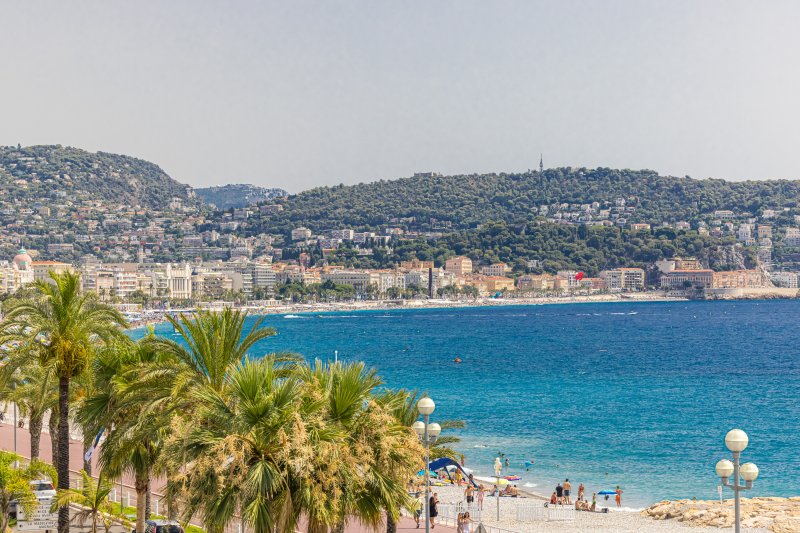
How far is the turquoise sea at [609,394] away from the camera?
29.7 metres

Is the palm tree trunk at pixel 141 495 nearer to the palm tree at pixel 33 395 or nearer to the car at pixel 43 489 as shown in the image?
the car at pixel 43 489

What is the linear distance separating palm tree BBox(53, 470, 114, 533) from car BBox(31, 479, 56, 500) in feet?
1.07

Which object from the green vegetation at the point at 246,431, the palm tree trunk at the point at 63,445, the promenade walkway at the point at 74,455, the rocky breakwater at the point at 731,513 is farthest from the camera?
the rocky breakwater at the point at 731,513

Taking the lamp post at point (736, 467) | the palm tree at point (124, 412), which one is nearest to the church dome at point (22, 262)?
the palm tree at point (124, 412)

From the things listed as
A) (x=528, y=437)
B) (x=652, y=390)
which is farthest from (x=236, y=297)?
(x=528, y=437)

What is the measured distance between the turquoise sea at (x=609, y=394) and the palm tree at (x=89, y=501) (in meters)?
13.4

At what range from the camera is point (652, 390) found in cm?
5056

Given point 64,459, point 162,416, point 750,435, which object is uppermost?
point 162,416

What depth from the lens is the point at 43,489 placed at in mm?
16234

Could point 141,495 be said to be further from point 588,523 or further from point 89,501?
point 588,523

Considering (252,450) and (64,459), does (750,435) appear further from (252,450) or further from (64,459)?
(252,450)

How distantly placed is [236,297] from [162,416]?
169 m

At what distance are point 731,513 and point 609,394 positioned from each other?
27.7 meters

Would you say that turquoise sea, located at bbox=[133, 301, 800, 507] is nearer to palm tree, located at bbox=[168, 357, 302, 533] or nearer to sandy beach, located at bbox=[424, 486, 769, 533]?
sandy beach, located at bbox=[424, 486, 769, 533]
